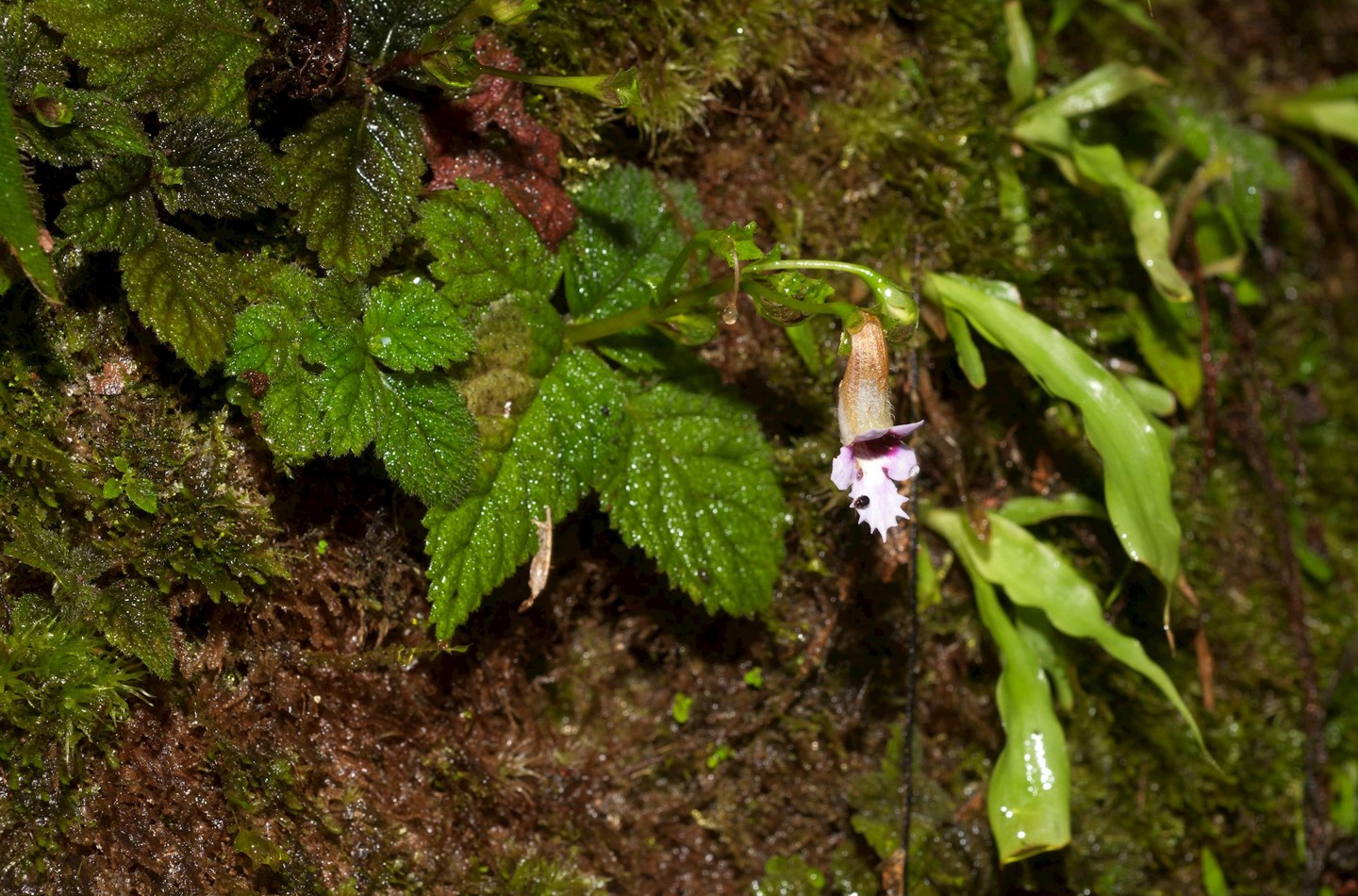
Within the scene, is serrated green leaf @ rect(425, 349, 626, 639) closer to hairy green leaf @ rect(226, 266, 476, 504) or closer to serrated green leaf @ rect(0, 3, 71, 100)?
hairy green leaf @ rect(226, 266, 476, 504)

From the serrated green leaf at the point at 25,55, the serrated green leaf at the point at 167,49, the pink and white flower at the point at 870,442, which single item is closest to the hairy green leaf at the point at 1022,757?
the pink and white flower at the point at 870,442

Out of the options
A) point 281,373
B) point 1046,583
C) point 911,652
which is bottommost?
point 911,652

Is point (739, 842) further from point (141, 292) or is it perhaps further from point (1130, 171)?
point (1130, 171)

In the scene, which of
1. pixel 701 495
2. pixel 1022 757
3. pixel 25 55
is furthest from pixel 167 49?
pixel 1022 757

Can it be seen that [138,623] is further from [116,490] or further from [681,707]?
[681,707]

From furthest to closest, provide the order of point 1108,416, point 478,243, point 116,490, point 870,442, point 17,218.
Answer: point 1108,416 → point 478,243 → point 116,490 → point 870,442 → point 17,218

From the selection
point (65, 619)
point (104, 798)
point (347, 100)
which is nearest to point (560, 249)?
point (347, 100)
